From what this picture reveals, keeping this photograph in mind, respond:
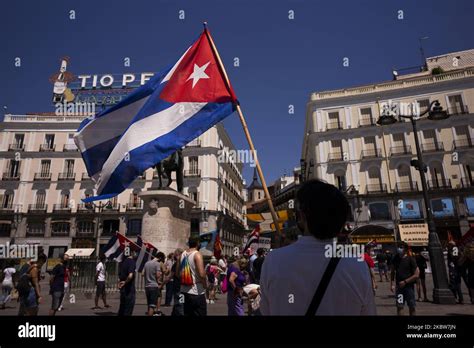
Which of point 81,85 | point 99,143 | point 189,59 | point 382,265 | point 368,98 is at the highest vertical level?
point 81,85

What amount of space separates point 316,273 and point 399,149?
36.0 metres

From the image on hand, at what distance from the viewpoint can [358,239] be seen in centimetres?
2881

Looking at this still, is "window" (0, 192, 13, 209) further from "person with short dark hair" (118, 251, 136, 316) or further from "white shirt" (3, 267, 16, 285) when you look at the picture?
"person with short dark hair" (118, 251, 136, 316)

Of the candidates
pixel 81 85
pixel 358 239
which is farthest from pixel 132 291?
pixel 81 85

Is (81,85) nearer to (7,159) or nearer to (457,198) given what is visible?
(7,159)

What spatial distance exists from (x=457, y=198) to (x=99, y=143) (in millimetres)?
33647

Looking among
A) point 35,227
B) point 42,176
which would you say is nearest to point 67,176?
point 42,176

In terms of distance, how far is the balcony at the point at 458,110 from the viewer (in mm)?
31328

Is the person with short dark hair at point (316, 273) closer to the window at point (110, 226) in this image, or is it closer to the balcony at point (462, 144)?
the balcony at point (462, 144)

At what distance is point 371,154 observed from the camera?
3356 cm

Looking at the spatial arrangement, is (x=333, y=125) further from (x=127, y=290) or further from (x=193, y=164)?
(x=127, y=290)

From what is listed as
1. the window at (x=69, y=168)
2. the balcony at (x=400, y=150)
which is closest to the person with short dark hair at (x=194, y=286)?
the balcony at (x=400, y=150)

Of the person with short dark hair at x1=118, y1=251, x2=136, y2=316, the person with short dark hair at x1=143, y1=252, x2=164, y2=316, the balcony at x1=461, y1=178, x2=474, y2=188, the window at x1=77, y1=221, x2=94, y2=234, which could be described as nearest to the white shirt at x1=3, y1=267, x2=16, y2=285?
the person with short dark hair at x1=118, y1=251, x2=136, y2=316

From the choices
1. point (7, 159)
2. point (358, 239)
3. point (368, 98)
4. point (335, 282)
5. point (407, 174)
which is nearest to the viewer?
point (335, 282)
